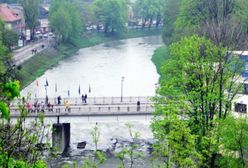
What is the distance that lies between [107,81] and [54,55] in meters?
20.4

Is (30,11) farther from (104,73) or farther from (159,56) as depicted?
(104,73)

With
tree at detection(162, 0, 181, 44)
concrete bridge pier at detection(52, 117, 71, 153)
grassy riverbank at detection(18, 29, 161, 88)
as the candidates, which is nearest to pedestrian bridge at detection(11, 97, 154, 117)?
concrete bridge pier at detection(52, 117, 71, 153)

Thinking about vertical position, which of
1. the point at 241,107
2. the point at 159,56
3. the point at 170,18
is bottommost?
the point at 159,56

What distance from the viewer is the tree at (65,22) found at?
282 feet

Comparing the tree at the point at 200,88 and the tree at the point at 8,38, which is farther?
the tree at the point at 8,38

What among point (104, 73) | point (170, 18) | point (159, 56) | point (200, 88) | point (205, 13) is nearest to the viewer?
point (200, 88)

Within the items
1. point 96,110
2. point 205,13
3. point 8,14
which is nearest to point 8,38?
point 8,14

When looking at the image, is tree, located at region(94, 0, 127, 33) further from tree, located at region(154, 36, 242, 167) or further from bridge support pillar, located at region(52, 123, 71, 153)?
tree, located at region(154, 36, 242, 167)

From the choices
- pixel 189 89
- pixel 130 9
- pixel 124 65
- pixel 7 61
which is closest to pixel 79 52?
pixel 124 65

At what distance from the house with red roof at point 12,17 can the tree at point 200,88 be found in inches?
2436

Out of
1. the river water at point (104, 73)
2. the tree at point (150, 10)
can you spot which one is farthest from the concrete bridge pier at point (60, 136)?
the tree at point (150, 10)

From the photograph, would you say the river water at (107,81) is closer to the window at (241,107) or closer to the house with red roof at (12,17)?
the window at (241,107)

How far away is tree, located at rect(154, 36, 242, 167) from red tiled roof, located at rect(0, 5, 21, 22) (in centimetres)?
6189

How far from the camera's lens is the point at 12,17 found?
9181 cm
